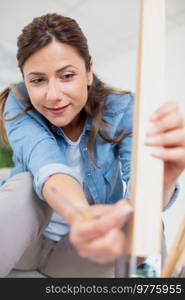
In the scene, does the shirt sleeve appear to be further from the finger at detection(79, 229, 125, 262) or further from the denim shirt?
the finger at detection(79, 229, 125, 262)

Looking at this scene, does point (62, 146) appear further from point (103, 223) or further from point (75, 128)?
point (103, 223)

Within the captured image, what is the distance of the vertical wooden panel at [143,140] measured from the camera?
A: 7.2 inches

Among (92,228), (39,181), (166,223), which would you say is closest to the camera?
(92,228)

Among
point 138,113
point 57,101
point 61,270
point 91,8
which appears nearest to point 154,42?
point 138,113

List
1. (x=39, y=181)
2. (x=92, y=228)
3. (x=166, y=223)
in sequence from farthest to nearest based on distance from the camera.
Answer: (x=166, y=223) < (x=39, y=181) < (x=92, y=228)

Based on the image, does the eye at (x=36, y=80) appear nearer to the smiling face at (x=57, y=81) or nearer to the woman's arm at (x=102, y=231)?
the smiling face at (x=57, y=81)

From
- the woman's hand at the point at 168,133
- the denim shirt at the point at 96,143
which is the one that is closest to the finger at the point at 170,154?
the woman's hand at the point at 168,133

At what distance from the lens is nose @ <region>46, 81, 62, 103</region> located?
0.33 metres

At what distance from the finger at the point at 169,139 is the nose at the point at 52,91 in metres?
0.14

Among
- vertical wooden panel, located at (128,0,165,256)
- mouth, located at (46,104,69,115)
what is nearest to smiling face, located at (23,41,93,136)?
mouth, located at (46,104,69,115)

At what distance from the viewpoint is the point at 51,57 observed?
0.32m

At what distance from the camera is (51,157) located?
0.31 m

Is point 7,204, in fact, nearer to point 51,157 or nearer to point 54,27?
point 51,157

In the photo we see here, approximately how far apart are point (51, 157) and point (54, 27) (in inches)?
5.0
